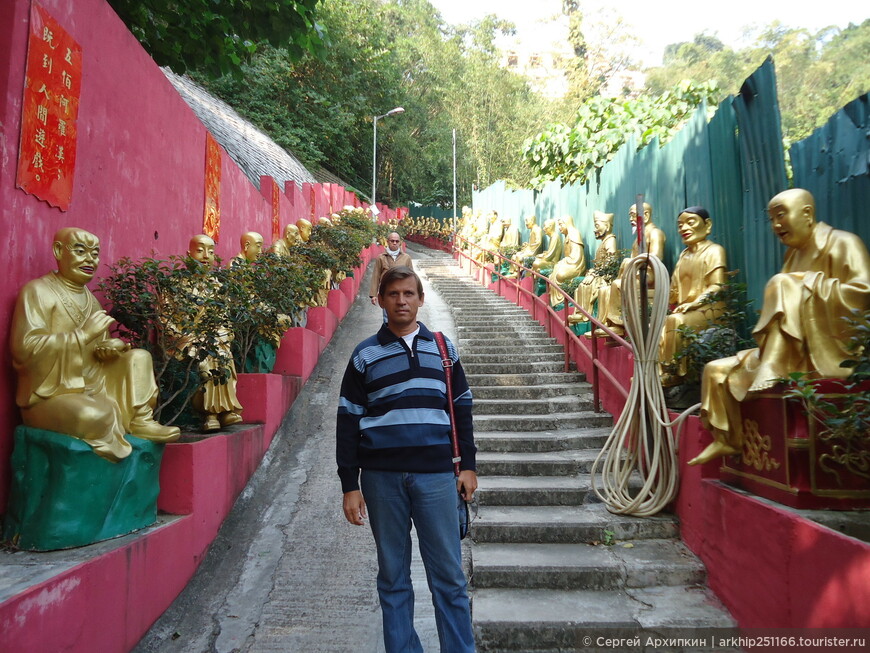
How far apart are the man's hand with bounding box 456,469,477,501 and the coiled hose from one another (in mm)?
1764

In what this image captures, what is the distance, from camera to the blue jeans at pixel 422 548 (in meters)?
2.47

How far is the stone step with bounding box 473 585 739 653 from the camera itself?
3.06 m

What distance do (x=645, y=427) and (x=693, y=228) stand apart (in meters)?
1.90

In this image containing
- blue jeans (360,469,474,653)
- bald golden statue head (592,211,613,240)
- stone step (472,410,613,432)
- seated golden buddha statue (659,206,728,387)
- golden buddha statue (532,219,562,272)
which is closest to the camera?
blue jeans (360,469,474,653)

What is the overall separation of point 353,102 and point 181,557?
21611mm

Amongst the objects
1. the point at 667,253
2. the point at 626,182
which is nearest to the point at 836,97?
the point at 626,182

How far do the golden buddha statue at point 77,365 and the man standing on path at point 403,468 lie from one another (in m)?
1.34

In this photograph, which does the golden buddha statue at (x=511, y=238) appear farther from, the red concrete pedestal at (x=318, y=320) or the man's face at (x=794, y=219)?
the man's face at (x=794, y=219)

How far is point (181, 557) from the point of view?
137 inches

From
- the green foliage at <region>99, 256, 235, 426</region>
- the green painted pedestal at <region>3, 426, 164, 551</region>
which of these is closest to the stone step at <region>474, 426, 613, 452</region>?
the green foliage at <region>99, 256, 235, 426</region>

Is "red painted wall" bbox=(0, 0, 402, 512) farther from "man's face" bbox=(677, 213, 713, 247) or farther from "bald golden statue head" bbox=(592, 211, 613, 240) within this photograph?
"bald golden statue head" bbox=(592, 211, 613, 240)

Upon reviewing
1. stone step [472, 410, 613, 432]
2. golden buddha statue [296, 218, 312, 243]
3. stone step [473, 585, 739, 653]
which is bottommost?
stone step [473, 585, 739, 653]

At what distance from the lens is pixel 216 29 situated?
545cm

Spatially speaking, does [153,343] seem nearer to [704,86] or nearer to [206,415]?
[206,415]
